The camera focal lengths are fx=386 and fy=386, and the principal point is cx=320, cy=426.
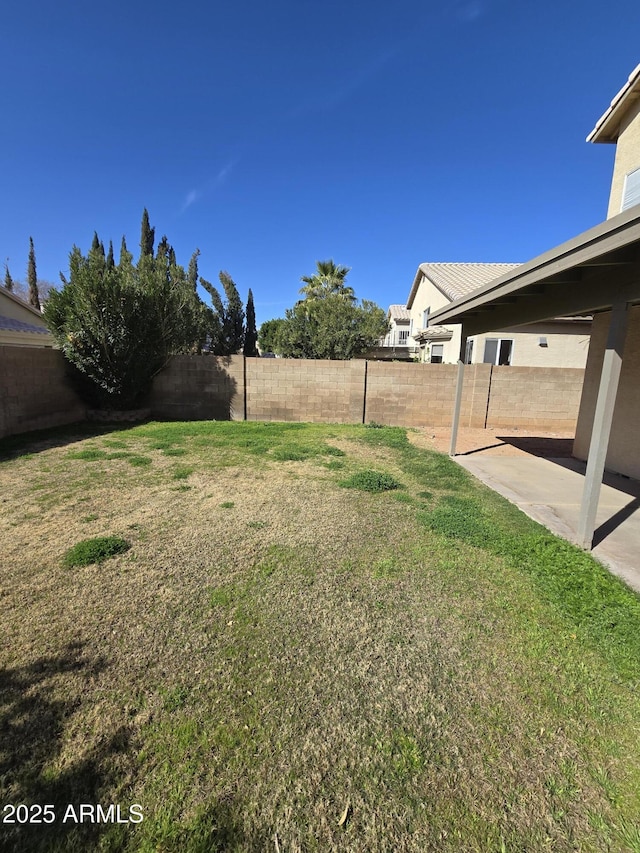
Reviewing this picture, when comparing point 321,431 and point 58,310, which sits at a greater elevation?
point 58,310

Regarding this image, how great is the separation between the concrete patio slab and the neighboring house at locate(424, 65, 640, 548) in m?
0.22

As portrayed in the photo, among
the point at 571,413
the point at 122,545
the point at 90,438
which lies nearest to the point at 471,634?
the point at 122,545

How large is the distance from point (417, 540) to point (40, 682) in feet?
10.3

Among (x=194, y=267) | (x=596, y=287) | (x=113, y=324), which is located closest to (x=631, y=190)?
(x=596, y=287)

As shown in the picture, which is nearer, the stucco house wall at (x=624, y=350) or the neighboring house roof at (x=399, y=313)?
A: the stucco house wall at (x=624, y=350)

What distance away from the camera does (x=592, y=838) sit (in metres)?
1.50

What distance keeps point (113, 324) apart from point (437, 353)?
14.9 metres

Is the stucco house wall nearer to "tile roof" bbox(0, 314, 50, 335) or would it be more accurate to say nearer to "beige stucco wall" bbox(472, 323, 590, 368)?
"beige stucco wall" bbox(472, 323, 590, 368)

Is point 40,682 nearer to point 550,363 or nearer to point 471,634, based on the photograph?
point 471,634

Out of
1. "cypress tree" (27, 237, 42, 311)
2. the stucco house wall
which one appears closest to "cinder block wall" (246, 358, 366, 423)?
the stucco house wall

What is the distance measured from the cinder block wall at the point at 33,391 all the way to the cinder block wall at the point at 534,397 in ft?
36.9

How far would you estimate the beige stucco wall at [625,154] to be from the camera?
6504 mm

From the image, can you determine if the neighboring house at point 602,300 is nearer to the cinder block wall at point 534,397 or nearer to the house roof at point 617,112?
the house roof at point 617,112


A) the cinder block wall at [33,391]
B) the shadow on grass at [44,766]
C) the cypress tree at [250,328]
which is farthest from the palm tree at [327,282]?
the shadow on grass at [44,766]
